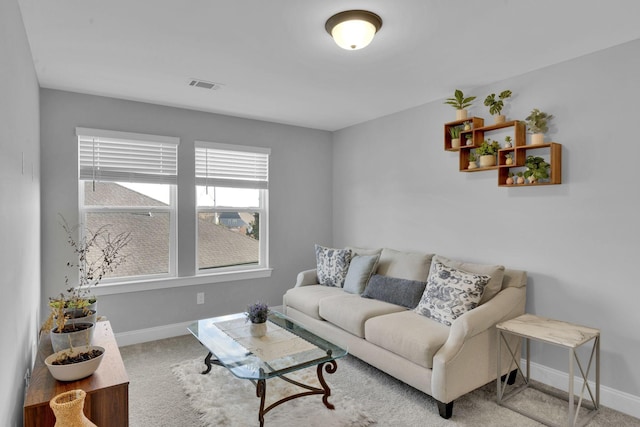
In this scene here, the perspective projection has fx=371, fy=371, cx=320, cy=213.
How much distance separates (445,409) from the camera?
2.43 metres

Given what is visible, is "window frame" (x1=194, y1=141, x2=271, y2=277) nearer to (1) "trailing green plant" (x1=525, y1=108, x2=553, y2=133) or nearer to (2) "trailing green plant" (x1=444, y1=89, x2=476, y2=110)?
(2) "trailing green plant" (x1=444, y1=89, x2=476, y2=110)

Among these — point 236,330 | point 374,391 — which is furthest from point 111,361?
point 374,391

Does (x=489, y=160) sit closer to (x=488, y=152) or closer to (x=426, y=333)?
(x=488, y=152)

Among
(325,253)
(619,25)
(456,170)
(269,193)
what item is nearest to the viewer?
(619,25)

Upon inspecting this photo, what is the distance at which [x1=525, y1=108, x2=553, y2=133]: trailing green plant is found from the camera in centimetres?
285

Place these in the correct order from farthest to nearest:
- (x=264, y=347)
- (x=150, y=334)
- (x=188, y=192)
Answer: (x=188, y=192) → (x=150, y=334) → (x=264, y=347)

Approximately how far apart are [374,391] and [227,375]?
1.17 m

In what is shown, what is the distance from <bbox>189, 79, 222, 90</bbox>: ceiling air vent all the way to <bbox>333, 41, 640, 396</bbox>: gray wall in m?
2.05

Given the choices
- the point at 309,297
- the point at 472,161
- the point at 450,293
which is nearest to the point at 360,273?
the point at 309,297

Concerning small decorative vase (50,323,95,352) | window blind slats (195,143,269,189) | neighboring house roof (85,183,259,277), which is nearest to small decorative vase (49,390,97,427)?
small decorative vase (50,323,95,352)

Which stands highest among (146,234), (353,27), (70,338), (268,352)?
(353,27)

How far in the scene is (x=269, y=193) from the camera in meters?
4.64

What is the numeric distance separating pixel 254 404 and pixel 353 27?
252 cm

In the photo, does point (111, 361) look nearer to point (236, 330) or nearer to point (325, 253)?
point (236, 330)
